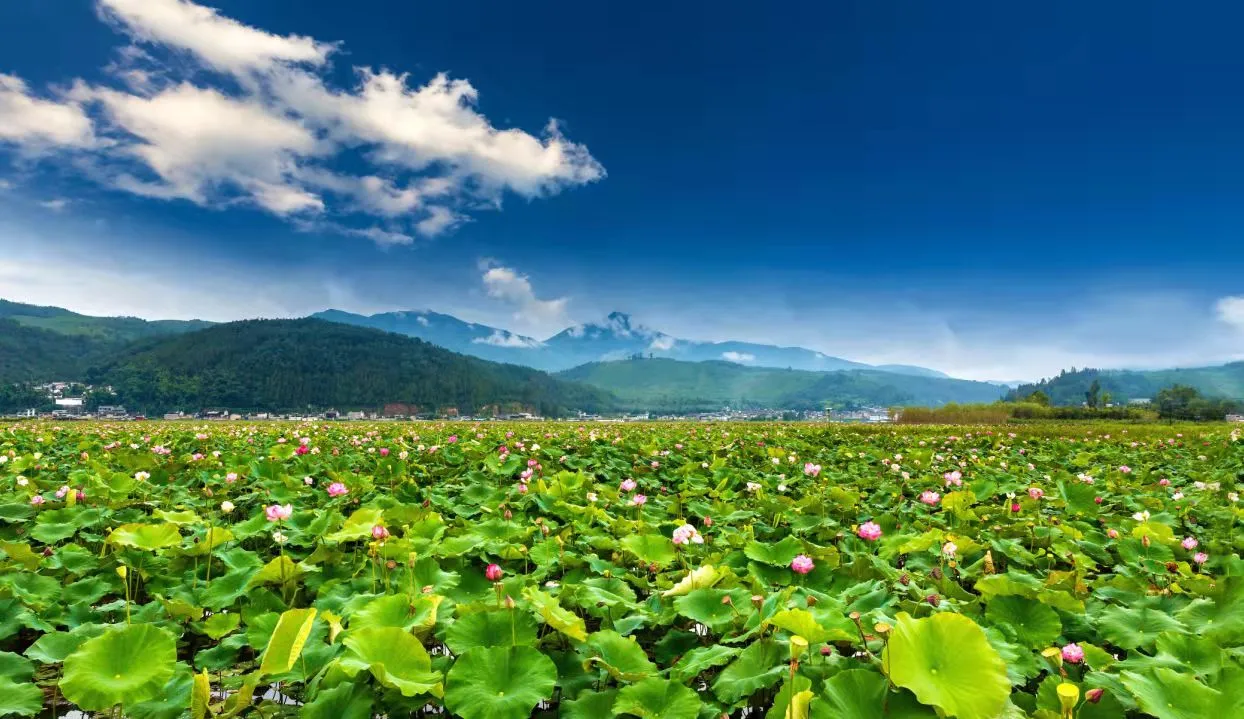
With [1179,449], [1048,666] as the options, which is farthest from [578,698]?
[1179,449]

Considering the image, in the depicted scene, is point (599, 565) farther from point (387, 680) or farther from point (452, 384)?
point (452, 384)

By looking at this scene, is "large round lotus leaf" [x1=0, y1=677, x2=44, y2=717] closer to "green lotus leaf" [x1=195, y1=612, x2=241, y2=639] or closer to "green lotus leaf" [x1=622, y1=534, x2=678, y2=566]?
"green lotus leaf" [x1=195, y1=612, x2=241, y2=639]

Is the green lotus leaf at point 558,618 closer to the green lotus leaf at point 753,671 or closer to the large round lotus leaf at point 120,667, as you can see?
the green lotus leaf at point 753,671

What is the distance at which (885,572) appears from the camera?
115 inches

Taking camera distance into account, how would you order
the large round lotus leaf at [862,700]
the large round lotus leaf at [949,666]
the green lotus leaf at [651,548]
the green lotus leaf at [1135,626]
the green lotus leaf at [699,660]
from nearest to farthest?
the large round lotus leaf at [949,666]
the large round lotus leaf at [862,700]
the green lotus leaf at [699,660]
the green lotus leaf at [1135,626]
the green lotus leaf at [651,548]

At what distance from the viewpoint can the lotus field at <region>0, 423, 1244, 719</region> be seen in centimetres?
178

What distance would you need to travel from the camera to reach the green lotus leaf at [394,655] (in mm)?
1797

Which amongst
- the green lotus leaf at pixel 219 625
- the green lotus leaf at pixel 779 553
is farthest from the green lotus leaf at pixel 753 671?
the green lotus leaf at pixel 219 625

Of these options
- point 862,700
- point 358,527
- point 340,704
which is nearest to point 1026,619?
point 862,700

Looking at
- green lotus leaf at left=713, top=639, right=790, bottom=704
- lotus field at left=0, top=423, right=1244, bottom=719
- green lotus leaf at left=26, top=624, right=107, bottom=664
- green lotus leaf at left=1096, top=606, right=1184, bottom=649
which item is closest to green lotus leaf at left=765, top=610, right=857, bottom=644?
lotus field at left=0, top=423, right=1244, bottom=719

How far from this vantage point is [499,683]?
189 cm

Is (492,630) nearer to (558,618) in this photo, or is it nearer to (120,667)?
(558,618)

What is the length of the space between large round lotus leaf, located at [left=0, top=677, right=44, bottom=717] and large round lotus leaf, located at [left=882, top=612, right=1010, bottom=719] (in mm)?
2623

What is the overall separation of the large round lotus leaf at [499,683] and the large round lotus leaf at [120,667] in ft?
3.13
